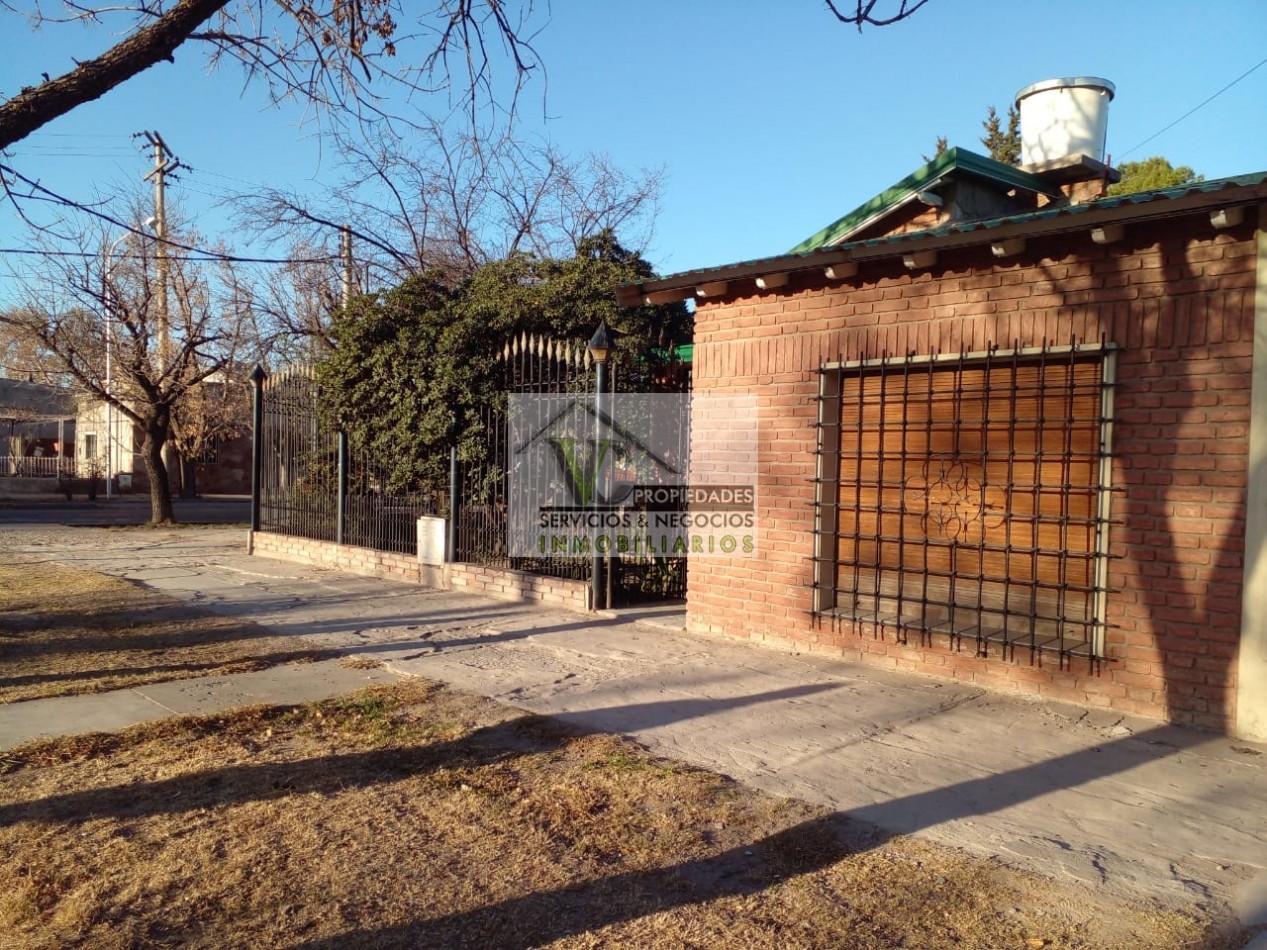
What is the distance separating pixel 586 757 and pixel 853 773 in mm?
1490

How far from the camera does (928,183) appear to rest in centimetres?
973

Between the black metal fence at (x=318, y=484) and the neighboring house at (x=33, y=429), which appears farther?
the neighboring house at (x=33, y=429)

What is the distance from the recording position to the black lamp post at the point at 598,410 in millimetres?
8945

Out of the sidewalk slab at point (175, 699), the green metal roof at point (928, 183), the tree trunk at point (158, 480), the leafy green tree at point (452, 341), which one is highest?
the green metal roof at point (928, 183)


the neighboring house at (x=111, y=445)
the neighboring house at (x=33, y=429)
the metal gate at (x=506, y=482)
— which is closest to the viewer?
the metal gate at (x=506, y=482)

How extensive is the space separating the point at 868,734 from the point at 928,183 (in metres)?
6.69

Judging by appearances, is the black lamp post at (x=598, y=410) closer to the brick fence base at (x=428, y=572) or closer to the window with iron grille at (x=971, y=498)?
the brick fence base at (x=428, y=572)

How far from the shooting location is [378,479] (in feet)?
41.4

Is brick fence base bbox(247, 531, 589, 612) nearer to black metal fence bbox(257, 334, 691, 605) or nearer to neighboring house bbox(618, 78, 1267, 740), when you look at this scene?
black metal fence bbox(257, 334, 691, 605)

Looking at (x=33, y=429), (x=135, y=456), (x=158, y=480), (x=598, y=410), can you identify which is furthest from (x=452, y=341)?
(x=33, y=429)

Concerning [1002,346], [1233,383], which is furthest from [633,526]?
[1233,383]

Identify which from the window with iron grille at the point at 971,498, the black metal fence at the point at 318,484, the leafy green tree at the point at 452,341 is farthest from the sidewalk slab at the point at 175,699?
the black metal fence at the point at 318,484

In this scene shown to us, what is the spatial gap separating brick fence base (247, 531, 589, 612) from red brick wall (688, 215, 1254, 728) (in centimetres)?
346

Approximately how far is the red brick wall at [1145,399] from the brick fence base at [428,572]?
3460 mm
